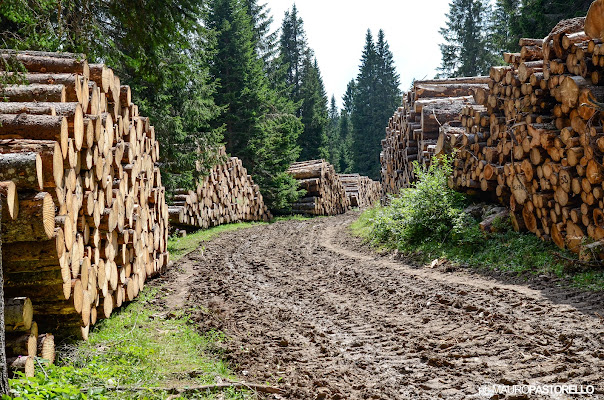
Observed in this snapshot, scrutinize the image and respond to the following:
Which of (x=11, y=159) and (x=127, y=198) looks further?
(x=127, y=198)

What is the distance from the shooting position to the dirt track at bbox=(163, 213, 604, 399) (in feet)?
12.9

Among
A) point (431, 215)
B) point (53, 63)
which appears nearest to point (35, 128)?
point (53, 63)

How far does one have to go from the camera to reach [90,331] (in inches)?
215

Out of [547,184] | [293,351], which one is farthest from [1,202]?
[547,184]

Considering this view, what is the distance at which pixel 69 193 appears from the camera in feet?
15.5

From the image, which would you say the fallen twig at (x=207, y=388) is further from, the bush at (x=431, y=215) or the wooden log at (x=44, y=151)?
the bush at (x=431, y=215)

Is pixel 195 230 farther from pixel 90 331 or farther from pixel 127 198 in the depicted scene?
pixel 90 331

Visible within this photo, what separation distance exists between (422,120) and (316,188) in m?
12.9

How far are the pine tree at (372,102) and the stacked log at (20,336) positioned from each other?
175 ft

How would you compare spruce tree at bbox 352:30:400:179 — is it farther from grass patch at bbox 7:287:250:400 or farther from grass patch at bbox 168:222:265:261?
grass patch at bbox 7:287:250:400

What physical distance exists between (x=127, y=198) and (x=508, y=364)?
542cm

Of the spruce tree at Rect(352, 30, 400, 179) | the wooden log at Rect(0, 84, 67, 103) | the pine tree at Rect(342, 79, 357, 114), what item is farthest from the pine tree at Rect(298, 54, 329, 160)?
the wooden log at Rect(0, 84, 67, 103)

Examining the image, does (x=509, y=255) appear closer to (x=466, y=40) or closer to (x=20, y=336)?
(x=20, y=336)

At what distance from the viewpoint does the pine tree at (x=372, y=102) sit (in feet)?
187
